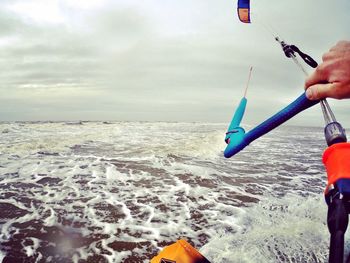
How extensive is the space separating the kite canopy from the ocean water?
11.9 ft

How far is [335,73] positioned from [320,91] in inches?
4.3

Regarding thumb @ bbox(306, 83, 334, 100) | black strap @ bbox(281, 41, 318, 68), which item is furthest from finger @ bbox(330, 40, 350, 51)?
black strap @ bbox(281, 41, 318, 68)

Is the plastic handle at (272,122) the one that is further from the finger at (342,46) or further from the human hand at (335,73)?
the finger at (342,46)

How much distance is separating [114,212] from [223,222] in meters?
2.54

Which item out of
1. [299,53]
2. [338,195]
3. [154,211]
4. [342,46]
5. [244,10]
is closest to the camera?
[338,195]

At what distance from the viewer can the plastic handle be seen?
1.60 metres

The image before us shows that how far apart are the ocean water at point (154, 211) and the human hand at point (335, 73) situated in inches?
147

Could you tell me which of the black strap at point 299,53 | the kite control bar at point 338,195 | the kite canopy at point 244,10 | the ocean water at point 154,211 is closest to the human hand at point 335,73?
the kite control bar at point 338,195

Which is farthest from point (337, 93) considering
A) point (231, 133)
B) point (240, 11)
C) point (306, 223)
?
point (306, 223)

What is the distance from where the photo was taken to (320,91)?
4.10ft

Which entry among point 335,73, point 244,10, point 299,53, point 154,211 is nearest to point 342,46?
point 335,73

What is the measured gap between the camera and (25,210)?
6184 mm

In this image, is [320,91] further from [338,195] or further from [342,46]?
[338,195]

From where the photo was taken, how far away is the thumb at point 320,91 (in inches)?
47.1
